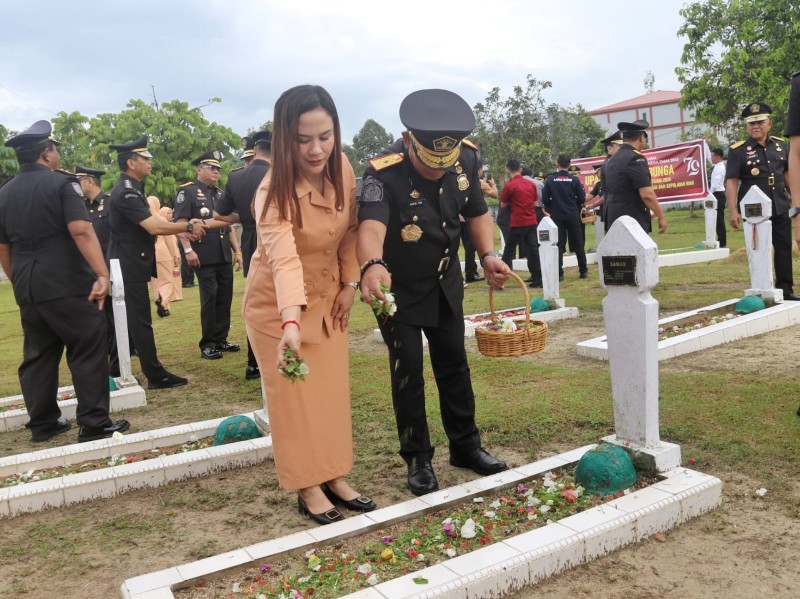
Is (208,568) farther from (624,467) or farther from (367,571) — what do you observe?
(624,467)

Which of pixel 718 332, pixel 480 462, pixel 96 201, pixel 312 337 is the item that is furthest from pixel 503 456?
pixel 96 201

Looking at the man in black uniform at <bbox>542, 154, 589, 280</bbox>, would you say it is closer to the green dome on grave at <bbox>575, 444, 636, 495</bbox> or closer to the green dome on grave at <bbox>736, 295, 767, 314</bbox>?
the green dome on grave at <bbox>736, 295, 767, 314</bbox>

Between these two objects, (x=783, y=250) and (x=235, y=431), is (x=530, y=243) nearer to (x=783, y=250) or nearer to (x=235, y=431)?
(x=783, y=250)

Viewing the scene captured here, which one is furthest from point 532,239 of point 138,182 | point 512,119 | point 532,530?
point 512,119

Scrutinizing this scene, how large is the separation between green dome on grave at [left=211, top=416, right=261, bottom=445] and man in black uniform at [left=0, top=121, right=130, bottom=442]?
110 cm

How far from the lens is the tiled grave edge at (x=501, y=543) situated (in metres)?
2.77

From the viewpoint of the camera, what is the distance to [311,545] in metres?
3.20

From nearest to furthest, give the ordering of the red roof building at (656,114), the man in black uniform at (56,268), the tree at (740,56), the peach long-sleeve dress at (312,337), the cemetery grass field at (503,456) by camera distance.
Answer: the cemetery grass field at (503,456) → the peach long-sleeve dress at (312,337) → the man in black uniform at (56,268) → the tree at (740,56) → the red roof building at (656,114)

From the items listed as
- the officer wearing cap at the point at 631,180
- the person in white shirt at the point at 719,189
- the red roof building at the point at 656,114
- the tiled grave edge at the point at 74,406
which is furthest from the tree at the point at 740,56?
the red roof building at the point at 656,114

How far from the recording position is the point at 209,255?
8.07 meters

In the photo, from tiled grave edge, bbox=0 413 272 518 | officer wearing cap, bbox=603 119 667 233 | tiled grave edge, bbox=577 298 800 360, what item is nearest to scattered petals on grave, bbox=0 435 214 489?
tiled grave edge, bbox=0 413 272 518

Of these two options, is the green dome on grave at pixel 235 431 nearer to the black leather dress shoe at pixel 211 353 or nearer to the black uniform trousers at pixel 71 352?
the black uniform trousers at pixel 71 352

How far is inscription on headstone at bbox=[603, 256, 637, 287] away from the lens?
3.56 meters

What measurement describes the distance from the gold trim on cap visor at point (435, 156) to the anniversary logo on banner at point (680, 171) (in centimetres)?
1453
